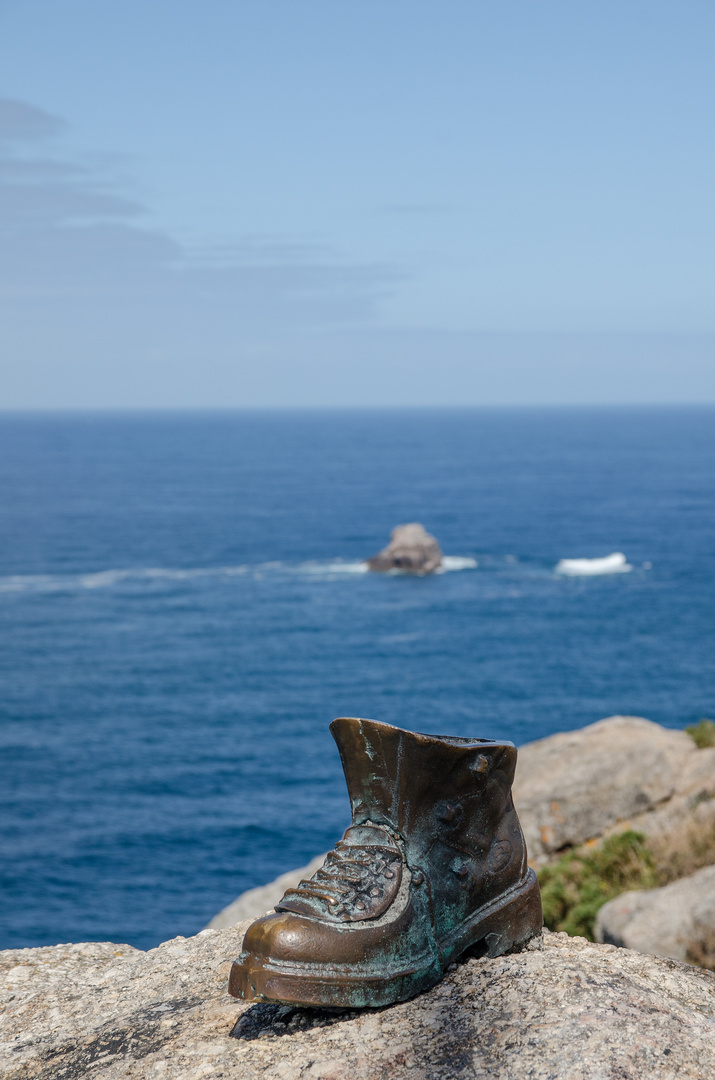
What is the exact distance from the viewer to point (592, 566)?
283ft

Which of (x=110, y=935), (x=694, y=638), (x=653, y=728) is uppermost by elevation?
(x=653, y=728)

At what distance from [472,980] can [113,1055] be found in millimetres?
1450

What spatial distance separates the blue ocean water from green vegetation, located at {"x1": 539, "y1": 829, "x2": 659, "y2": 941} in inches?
918

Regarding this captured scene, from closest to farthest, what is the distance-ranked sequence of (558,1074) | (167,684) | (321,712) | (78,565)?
(558,1074) → (321,712) → (167,684) → (78,565)

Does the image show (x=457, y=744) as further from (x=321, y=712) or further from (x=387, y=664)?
(x=387, y=664)

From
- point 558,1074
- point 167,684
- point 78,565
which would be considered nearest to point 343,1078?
point 558,1074

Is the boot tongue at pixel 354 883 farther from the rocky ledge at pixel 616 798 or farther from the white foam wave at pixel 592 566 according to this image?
the white foam wave at pixel 592 566

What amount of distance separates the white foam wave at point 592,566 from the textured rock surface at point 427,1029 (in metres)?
81.8

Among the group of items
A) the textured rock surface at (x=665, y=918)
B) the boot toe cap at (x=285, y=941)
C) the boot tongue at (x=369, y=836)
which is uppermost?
the boot tongue at (x=369, y=836)

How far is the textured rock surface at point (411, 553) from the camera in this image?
8281 centimetres

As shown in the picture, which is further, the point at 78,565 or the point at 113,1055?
the point at 78,565

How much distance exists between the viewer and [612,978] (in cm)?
367

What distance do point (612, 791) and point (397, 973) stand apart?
1360 cm

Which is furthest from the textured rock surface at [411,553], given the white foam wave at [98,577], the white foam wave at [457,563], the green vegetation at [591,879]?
the green vegetation at [591,879]
